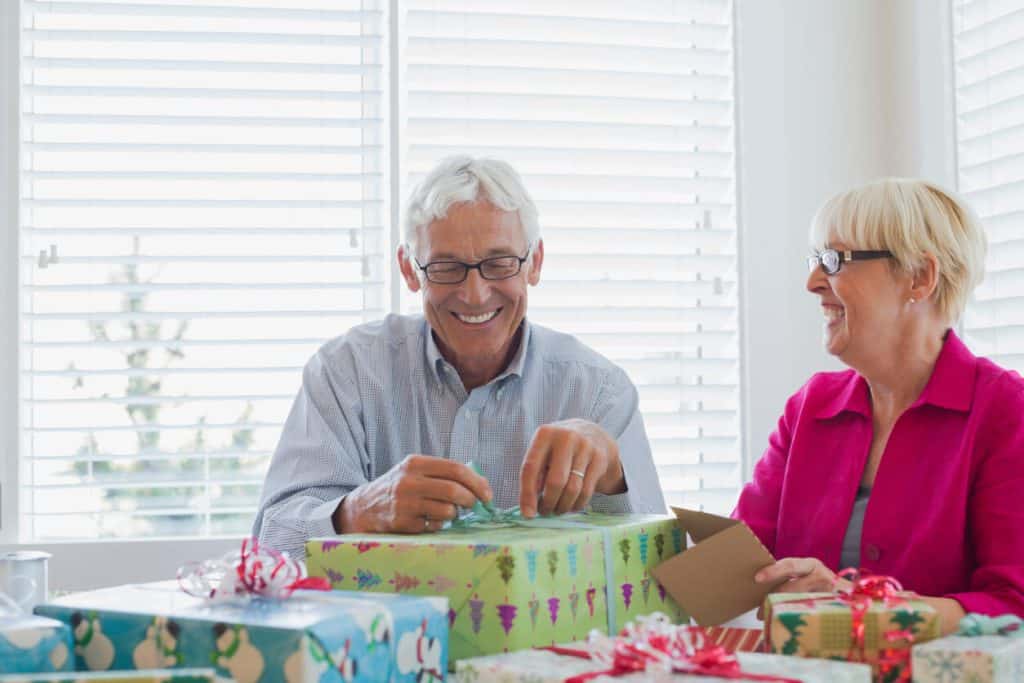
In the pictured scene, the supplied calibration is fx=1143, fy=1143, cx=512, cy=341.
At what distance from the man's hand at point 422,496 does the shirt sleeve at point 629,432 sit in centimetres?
41

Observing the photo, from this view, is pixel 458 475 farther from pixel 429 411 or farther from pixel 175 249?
pixel 175 249

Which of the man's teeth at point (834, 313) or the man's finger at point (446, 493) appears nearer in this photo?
the man's finger at point (446, 493)

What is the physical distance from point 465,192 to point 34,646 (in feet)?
3.41

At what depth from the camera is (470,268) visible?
1.82m

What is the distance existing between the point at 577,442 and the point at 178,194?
1545mm

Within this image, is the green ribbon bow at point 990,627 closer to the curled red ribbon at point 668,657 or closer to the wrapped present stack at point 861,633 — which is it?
the wrapped present stack at point 861,633

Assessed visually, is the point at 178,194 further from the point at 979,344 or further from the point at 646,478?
the point at 979,344

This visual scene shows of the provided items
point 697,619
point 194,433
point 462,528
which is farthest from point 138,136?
point 697,619

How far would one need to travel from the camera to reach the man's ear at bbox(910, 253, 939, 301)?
68.6 inches

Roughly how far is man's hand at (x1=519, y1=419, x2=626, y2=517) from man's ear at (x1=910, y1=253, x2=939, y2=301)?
615 mm

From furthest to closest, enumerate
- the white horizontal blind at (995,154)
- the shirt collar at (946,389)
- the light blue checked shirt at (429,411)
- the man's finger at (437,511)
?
the white horizontal blind at (995,154), the light blue checked shirt at (429,411), the shirt collar at (946,389), the man's finger at (437,511)

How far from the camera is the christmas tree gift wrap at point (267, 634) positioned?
888 mm

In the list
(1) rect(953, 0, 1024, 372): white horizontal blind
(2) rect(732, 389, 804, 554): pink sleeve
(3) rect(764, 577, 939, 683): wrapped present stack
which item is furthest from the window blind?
(3) rect(764, 577, 939, 683): wrapped present stack

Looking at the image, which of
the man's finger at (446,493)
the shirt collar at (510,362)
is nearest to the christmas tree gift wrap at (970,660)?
the man's finger at (446,493)
